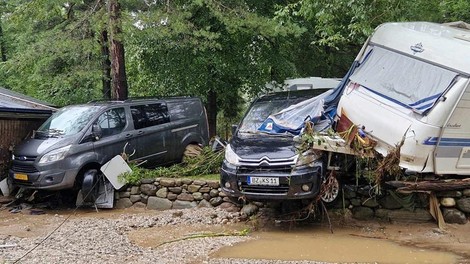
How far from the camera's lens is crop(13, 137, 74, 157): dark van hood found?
852 cm

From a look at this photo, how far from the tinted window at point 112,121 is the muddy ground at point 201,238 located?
178 centimetres

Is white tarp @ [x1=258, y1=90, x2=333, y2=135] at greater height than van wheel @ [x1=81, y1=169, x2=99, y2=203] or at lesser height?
greater

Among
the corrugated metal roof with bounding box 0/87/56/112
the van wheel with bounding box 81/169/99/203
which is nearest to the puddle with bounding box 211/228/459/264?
the van wheel with bounding box 81/169/99/203

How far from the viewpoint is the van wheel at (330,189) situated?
677 centimetres

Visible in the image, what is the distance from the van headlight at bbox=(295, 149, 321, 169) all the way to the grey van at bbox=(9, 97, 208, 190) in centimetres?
424

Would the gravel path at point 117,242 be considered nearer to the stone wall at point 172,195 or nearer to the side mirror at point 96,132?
the stone wall at point 172,195

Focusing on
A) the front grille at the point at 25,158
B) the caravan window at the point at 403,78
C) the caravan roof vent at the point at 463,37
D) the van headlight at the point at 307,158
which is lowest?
the front grille at the point at 25,158

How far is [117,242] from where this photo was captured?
6.18 metres

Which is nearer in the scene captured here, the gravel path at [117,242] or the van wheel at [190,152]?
the gravel path at [117,242]

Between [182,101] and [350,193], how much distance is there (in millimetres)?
4904

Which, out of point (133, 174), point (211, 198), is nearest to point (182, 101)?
point (133, 174)

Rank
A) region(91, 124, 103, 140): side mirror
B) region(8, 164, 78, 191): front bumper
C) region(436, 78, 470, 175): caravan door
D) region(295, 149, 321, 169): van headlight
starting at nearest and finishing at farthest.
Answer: region(436, 78, 470, 175): caravan door < region(295, 149, 321, 169): van headlight < region(8, 164, 78, 191): front bumper < region(91, 124, 103, 140): side mirror

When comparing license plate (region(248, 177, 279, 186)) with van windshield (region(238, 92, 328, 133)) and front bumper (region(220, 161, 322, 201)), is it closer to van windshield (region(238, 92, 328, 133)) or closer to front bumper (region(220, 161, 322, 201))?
front bumper (region(220, 161, 322, 201))

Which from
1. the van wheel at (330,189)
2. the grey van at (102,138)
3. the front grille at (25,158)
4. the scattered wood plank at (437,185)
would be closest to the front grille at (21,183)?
the grey van at (102,138)
